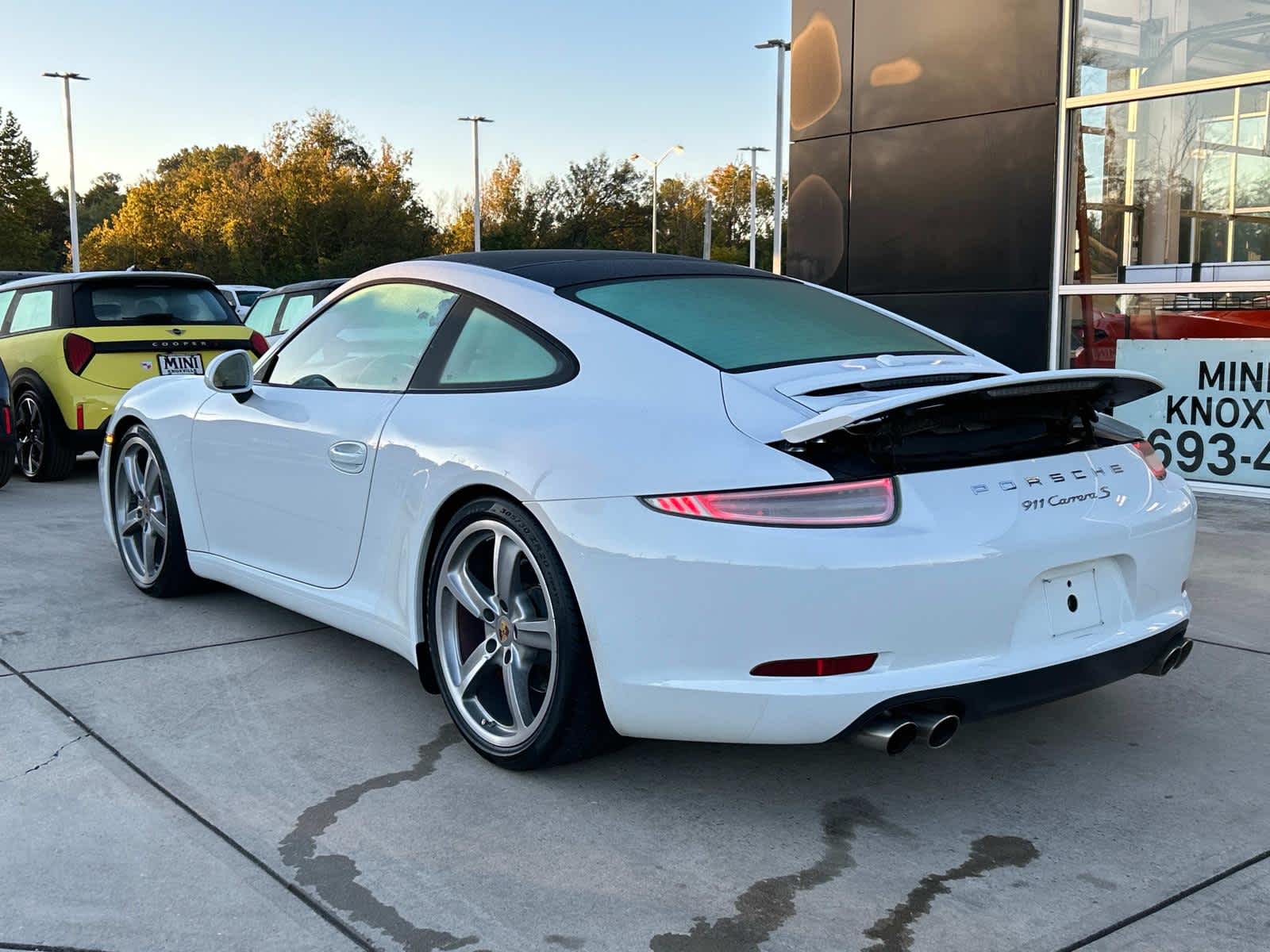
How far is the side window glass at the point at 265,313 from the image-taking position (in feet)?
47.3

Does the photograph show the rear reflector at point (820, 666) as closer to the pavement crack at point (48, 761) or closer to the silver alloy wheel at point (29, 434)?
the pavement crack at point (48, 761)

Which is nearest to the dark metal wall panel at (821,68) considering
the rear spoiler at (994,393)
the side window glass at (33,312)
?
the side window glass at (33,312)

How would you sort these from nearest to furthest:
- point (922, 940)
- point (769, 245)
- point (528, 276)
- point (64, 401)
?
point (922, 940)
point (528, 276)
point (64, 401)
point (769, 245)

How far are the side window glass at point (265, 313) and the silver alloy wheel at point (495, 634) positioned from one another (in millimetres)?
11515

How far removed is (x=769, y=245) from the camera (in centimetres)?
7488

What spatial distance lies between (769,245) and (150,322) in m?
67.9

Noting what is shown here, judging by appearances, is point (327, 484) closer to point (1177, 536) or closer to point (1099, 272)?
point (1177, 536)

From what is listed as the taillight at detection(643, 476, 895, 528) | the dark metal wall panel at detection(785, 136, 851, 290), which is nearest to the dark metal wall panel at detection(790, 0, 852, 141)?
the dark metal wall panel at detection(785, 136, 851, 290)

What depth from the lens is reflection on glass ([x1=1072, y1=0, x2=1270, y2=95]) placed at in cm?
819

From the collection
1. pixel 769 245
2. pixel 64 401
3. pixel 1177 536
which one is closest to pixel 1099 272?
pixel 1177 536

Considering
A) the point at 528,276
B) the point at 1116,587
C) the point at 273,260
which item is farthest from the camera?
the point at 273,260

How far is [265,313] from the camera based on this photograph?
48.1ft

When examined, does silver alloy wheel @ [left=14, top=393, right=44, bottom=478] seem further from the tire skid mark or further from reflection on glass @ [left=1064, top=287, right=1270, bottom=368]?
the tire skid mark

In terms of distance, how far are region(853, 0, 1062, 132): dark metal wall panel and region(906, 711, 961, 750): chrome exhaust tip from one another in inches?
292
